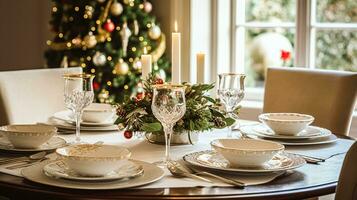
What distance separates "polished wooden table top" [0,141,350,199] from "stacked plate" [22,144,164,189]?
23mm

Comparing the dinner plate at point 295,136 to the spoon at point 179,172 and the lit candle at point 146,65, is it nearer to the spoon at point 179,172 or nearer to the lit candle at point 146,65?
the lit candle at point 146,65

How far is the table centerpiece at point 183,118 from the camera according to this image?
218 cm

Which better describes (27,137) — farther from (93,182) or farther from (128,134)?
(93,182)

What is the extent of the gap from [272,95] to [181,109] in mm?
1239

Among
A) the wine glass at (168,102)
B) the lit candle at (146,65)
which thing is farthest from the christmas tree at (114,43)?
the wine glass at (168,102)

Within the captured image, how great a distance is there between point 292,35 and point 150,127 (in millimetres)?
2276

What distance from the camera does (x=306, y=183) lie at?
1.77 meters

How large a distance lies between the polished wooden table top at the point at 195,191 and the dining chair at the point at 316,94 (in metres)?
1.01

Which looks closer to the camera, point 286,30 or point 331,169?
point 331,169

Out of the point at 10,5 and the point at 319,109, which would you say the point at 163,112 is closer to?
the point at 319,109

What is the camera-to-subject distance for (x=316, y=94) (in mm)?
2898

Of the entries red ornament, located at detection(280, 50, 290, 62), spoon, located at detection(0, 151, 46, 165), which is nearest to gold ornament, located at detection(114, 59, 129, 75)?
red ornament, located at detection(280, 50, 290, 62)

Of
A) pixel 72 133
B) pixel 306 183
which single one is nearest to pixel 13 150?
pixel 72 133

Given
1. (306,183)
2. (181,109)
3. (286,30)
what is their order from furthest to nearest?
1. (286,30)
2. (181,109)
3. (306,183)
